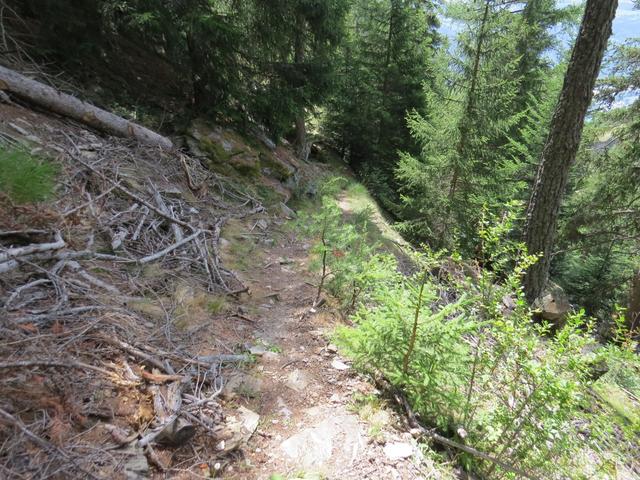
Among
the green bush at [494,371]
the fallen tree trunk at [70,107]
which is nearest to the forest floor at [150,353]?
the fallen tree trunk at [70,107]

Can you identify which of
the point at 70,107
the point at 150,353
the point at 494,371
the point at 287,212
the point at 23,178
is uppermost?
the point at 70,107

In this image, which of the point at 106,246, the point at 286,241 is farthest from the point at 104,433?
the point at 286,241

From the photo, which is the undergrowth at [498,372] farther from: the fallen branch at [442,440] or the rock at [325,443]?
the rock at [325,443]

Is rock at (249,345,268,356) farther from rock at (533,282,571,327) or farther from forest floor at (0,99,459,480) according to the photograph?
rock at (533,282,571,327)

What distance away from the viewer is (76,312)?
277 centimetres

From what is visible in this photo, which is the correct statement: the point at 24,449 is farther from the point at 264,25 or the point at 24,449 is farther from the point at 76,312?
the point at 264,25

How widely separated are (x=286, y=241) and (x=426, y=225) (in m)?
4.59

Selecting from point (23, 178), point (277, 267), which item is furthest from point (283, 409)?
point (23, 178)

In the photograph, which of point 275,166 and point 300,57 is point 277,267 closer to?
point 275,166

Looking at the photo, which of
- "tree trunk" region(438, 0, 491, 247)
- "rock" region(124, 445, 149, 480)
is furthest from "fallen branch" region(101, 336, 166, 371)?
"tree trunk" region(438, 0, 491, 247)

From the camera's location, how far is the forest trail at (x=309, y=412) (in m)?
2.46

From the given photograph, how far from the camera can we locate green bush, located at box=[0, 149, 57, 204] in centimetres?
343

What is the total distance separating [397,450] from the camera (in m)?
2.64

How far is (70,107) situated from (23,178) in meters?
2.67
